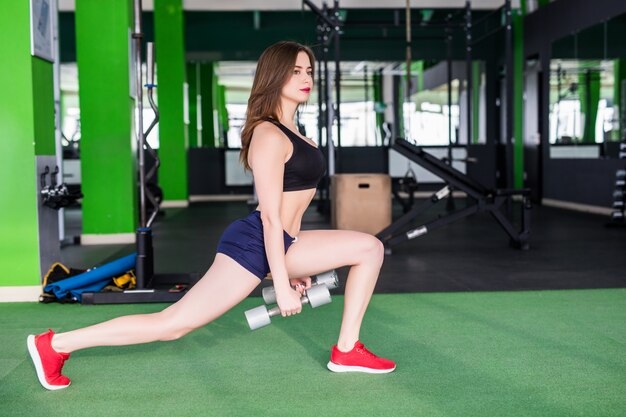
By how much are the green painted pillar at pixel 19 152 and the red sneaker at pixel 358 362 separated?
2290mm

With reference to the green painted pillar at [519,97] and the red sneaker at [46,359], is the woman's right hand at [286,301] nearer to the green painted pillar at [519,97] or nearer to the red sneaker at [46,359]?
the red sneaker at [46,359]

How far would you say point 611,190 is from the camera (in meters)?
9.15

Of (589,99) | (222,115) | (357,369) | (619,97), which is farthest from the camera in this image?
(222,115)

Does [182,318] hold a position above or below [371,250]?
below

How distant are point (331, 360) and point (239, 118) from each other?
36.7 ft

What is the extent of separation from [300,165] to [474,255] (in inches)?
152

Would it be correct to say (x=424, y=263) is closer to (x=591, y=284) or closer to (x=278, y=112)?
(x=591, y=284)

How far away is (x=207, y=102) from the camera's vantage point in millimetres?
13531

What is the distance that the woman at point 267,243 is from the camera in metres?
2.40

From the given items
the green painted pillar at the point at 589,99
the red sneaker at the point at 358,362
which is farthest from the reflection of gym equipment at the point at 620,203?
the red sneaker at the point at 358,362

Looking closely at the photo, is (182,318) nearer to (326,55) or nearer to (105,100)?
(105,100)

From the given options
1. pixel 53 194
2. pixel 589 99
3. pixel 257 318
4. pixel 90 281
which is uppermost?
pixel 589 99

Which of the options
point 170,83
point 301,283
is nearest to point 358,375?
point 301,283

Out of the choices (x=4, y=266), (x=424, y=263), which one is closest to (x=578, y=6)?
(x=424, y=263)
